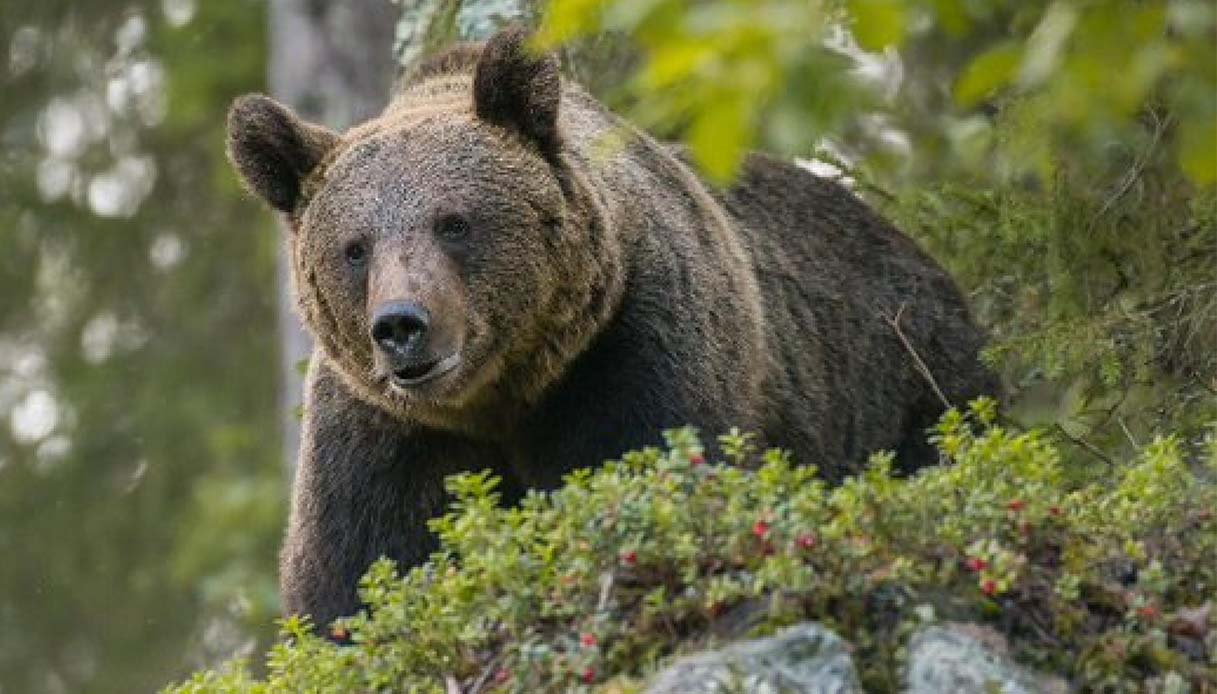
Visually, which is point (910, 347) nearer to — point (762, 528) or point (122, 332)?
point (762, 528)

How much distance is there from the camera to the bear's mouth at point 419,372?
24.1 feet

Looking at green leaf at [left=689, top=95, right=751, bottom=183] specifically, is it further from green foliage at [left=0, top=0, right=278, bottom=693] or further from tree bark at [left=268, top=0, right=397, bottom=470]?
green foliage at [left=0, top=0, right=278, bottom=693]

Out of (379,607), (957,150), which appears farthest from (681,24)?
(957,150)

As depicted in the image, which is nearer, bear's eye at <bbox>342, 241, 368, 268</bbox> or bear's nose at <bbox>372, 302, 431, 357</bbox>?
bear's nose at <bbox>372, 302, 431, 357</bbox>

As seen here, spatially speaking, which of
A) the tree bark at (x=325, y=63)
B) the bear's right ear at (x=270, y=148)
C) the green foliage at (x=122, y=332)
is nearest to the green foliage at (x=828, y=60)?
the bear's right ear at (x=270, y=148)

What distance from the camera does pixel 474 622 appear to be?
232 inches

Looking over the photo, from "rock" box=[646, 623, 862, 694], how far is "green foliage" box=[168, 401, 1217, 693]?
81 millimetres

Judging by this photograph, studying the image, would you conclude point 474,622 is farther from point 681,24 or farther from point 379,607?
point 681,24

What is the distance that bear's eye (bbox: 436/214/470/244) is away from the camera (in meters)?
7.77

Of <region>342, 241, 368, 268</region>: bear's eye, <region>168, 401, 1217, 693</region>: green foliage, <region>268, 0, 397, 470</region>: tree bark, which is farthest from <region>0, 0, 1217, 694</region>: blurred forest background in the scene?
<region>168, 401, 1217, 693</region>: green foliage

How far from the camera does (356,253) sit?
306 inches

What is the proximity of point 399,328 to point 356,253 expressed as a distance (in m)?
0.55

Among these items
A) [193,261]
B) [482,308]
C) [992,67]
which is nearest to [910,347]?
A: [482,308]

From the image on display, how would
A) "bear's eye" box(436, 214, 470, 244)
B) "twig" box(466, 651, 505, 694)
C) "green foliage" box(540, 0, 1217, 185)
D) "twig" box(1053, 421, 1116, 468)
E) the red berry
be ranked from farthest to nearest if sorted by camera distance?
"twig" box(1053, 421, 1116, 468)
"bear's eye" box(436, 214, 470, 244)
"twig" box(466, 651, 505, 694)
the red berry
"green foliage" box(540, 0, 1217, 185)
